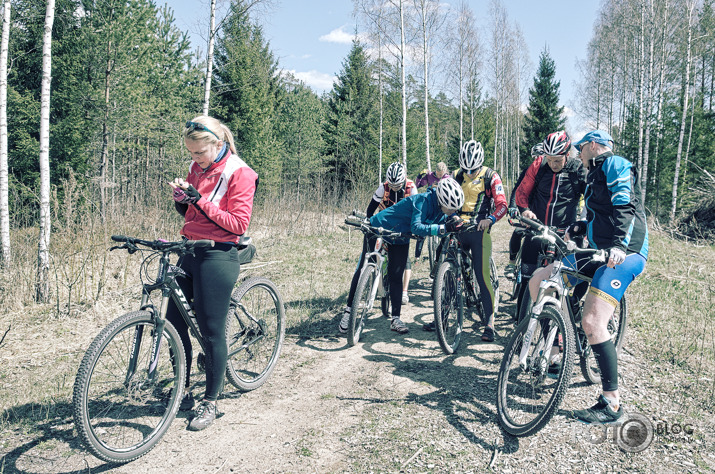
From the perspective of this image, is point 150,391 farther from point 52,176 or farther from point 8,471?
point 52,176

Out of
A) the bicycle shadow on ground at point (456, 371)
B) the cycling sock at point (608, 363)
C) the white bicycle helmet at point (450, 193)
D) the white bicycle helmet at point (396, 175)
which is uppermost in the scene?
the white bicycle helmet at point (396, 175)

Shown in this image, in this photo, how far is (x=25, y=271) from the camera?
680 centimetres

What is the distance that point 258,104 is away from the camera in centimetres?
2167

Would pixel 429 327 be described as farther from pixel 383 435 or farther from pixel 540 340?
pixel 383 435

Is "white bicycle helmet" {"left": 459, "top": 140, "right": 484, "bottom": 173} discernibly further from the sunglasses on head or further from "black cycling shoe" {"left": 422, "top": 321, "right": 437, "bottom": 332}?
the sunglasses on head

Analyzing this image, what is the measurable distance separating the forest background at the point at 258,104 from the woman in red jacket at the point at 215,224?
4111 millimetres

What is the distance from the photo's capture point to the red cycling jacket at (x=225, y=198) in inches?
121

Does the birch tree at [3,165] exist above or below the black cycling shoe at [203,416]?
above

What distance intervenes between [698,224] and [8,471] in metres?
17.7

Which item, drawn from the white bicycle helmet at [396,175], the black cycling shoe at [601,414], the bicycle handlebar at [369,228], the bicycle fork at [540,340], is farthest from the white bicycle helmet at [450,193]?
the black cycling shoe at [601,414]

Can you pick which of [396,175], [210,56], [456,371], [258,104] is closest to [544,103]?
[258,104]

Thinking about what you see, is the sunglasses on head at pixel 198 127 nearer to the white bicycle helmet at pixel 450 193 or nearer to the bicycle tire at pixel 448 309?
the white bicycle helmet at pixel 450 193

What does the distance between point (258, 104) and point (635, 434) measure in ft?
70.0

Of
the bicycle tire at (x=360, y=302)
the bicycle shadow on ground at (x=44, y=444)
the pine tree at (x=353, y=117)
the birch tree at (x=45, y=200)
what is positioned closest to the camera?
the bicycle shadow on ground at (x=44, y=444)
